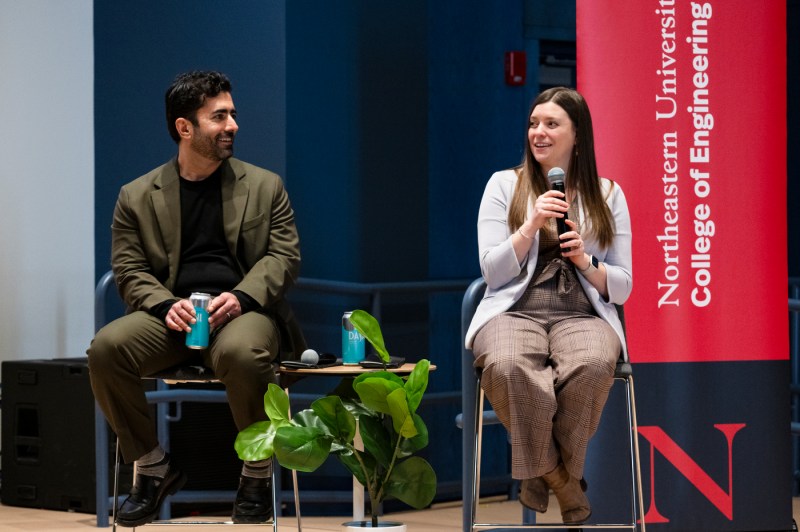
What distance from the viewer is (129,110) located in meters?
5.50

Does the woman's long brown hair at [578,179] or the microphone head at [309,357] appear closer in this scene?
the woman's long brown hair at [578,179]

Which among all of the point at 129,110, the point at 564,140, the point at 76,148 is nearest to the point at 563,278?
the point at 564,140

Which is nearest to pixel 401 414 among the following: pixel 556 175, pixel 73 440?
pixel 556 175

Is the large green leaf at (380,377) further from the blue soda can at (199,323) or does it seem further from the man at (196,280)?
the blue soda can at (199,323)

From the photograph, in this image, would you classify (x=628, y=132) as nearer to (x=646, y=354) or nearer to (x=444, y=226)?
(x=646, y=354)

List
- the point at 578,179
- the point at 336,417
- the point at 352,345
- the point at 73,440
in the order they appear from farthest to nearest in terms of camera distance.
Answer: the point at 73,440 → the point at 352,345 → the point at 578,179 → the point at 336,417

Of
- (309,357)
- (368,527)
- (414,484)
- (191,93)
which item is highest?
(191,93)

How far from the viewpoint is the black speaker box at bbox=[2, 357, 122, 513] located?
506cm

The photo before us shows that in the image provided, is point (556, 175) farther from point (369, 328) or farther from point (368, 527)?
point (368, 527)

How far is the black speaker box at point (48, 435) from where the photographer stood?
5.06 m

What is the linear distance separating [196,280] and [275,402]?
61 centimetres

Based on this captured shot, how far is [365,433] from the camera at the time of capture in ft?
12.1

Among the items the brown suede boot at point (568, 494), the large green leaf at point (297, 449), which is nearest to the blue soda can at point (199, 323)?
the large green leaf at point (297, 449)

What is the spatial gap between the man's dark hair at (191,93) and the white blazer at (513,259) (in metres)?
0.95
